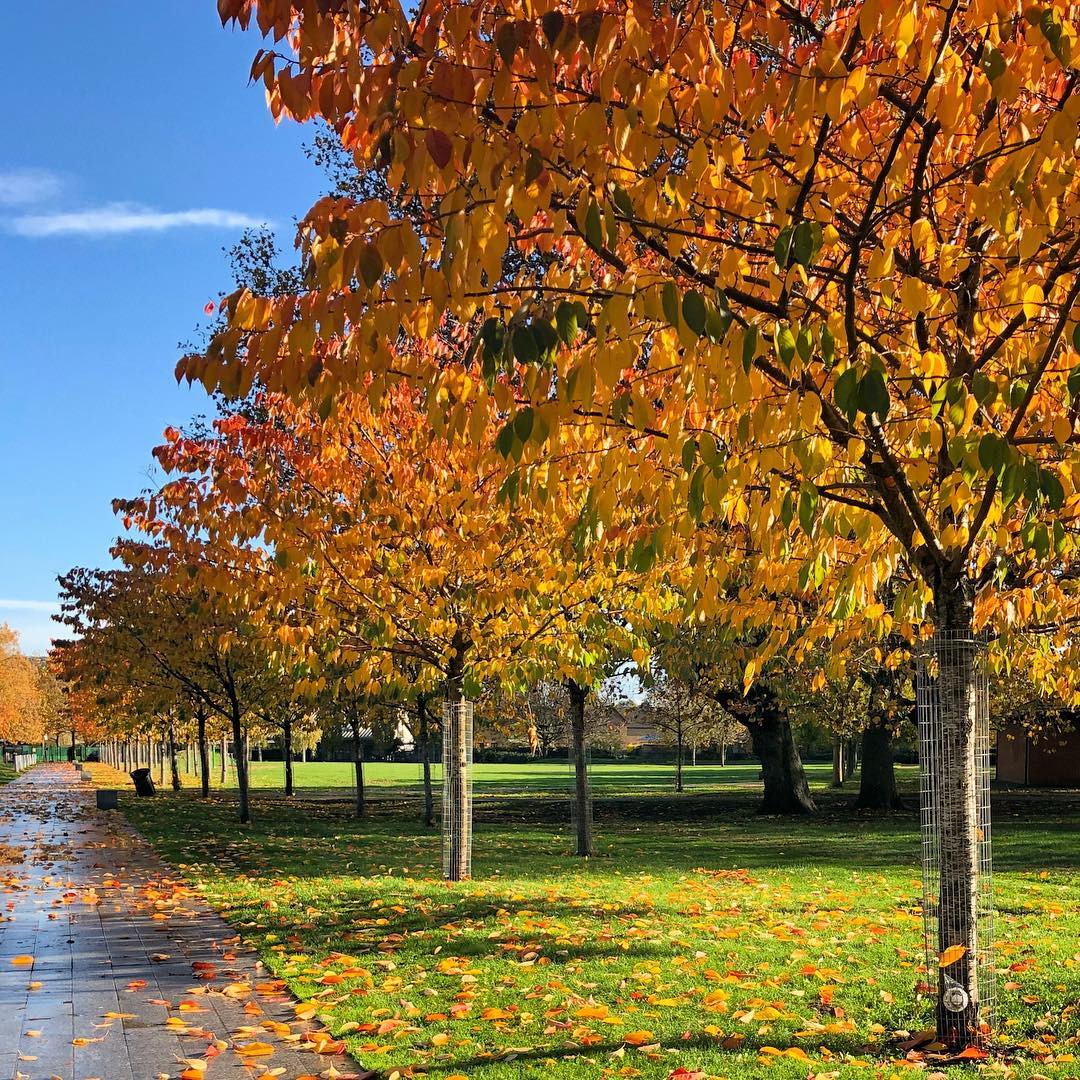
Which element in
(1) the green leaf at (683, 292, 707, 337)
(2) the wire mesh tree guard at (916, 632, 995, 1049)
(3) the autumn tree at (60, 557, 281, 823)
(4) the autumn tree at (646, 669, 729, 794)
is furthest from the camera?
(4) the autumn tree at (646, 669, 729, 794)

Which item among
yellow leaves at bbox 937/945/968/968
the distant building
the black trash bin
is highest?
yellow leaves at bbox 937/945/968/968

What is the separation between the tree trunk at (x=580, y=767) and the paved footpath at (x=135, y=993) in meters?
6.09

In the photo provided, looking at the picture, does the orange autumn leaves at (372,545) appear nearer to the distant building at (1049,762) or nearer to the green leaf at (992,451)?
the green leaf at (992,451)

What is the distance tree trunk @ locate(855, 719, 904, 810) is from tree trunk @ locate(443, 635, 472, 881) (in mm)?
16745

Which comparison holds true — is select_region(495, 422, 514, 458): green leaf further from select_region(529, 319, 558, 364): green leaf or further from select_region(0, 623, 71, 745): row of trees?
select_region(0, 623, 71, 745): row of trees

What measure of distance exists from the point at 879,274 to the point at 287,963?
626 cm

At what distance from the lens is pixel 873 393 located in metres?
3.36

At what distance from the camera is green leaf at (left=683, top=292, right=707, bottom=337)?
3152 millimetres

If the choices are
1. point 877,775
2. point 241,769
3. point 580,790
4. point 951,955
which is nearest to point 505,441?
point 951,955

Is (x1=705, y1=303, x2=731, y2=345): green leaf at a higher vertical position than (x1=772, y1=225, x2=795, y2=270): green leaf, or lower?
lower

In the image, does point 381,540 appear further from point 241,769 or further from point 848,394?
point 241,769

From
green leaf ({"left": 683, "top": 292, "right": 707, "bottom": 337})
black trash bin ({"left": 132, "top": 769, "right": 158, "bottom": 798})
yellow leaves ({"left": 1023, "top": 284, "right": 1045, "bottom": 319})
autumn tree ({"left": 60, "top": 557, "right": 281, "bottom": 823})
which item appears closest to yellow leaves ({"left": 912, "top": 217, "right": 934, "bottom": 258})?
yellow leaves ({"left": 1023, "top": 284, "right": 1045, "bottom": 319})

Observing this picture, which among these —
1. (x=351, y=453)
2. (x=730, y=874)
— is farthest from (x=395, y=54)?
(x=730, y=874)

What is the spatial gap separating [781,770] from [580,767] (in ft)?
39.5
